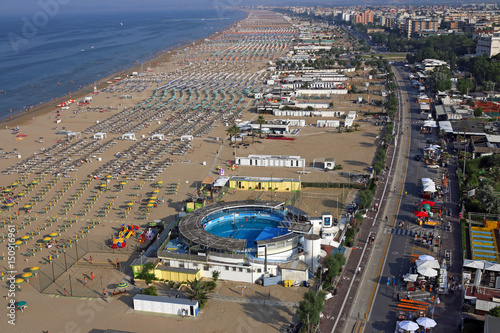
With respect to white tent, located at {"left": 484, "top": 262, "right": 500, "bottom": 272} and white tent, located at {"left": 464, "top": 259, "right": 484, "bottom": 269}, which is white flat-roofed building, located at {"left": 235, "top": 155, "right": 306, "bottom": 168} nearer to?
white tent, located at {"left": 464, "top": 259, "right": 484, "bottom": 269}

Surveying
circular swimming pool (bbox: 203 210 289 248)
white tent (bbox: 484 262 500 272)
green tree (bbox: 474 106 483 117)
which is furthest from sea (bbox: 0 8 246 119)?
green tree (bbox: 474 106 483 117)

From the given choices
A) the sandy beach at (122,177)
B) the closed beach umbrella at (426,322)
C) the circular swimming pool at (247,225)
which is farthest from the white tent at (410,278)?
the circular swimming pool at (247,225)

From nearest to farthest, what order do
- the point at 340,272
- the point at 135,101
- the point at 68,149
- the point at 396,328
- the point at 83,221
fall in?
the point at 396,328, the point at 340,272, the point at 83,221, the point at 68,149, the point at 135,101

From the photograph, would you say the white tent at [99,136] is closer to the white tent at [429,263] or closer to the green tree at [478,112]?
the white tent at [429,263]

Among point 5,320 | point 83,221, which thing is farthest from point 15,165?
point 5,320

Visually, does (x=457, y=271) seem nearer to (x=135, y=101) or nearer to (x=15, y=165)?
(x=15, y=165)
